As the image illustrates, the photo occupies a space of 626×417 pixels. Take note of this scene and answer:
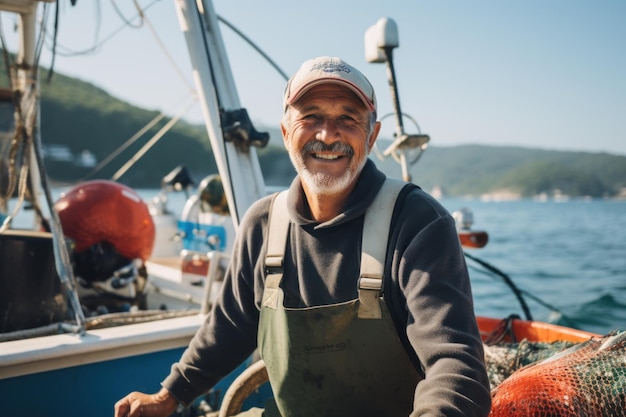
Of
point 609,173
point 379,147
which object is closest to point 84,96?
point 609,173

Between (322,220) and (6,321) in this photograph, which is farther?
(6,321)

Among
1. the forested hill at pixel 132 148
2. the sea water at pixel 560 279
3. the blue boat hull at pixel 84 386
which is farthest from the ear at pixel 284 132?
the forested hill at pixel 132 148

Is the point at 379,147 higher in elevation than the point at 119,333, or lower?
higher

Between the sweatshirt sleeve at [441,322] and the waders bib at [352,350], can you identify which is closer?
the sweatshirt sleeve at [441,322]

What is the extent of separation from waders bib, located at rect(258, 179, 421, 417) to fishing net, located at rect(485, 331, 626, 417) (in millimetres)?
515

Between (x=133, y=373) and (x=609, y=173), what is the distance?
113 m

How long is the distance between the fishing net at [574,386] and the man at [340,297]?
1.70 feet

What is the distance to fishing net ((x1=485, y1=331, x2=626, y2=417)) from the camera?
7.00 ft

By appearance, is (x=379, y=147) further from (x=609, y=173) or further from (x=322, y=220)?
(x=609, y=173)

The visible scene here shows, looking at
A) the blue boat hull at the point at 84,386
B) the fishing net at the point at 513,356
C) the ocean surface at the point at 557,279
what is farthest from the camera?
the ocean surface at the point at 557,279

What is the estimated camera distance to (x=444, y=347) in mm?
1709

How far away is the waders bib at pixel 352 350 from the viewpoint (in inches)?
76.0

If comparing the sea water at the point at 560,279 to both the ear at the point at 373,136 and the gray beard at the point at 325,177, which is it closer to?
the ear at the point at 373,136

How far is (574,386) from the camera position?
2209 millimetres
